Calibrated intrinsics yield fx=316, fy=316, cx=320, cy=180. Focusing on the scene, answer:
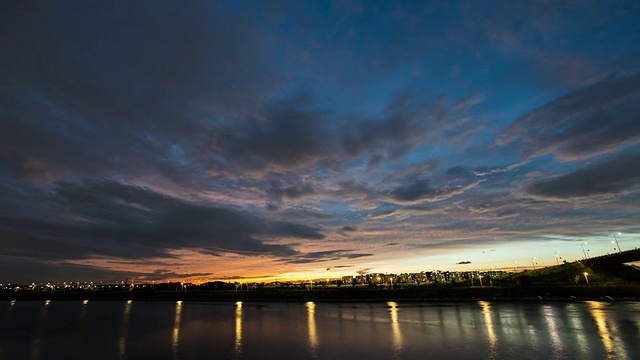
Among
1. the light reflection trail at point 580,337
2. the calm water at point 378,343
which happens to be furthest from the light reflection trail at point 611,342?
the light reflection trail at point 580,337

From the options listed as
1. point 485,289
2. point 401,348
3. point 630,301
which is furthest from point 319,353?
point 485,289

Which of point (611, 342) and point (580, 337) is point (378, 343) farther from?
point (611, 342)

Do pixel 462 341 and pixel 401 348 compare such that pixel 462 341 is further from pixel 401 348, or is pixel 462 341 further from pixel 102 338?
pixel 102 338

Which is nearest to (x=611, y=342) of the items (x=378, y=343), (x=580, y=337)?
(x=580, y=337)

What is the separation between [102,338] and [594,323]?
7887 centimetres

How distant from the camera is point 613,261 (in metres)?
155

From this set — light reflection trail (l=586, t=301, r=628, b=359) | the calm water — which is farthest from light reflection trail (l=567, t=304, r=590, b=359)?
light reflection trail (l=586, t=301, r=628, b=359)

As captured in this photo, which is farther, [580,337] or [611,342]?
[580,337]

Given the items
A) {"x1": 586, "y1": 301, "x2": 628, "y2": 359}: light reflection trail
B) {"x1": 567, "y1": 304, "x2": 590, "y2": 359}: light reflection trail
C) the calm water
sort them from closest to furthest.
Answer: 1. {"x1": 586, "y1": 301, "x2": 628, "y2": 359}: light reflection trail
2. {"x1": 567, "y1": 304, "x2": 590, "y2": 359}: light reflection trail
3. the calm water

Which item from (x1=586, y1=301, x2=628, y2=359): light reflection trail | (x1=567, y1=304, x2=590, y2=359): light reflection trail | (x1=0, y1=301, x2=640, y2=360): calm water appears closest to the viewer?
(x1=586, y1=301, x2=628, y2=359): light reflection trail

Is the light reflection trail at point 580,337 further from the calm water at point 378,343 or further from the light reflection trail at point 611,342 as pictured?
the light reflection trail at point 611,342

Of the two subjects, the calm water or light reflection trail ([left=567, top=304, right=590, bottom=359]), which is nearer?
light reflection trail ([left=567, top=304, right=590, bottom=359])

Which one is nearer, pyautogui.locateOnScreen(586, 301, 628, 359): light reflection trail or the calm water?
pyautogui.locateOnScreen(586, 301, 628, 359): light reflection trail

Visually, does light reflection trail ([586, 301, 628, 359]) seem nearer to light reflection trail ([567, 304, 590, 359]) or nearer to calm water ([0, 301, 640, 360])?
calm water ([0, 301, 640, 360])
